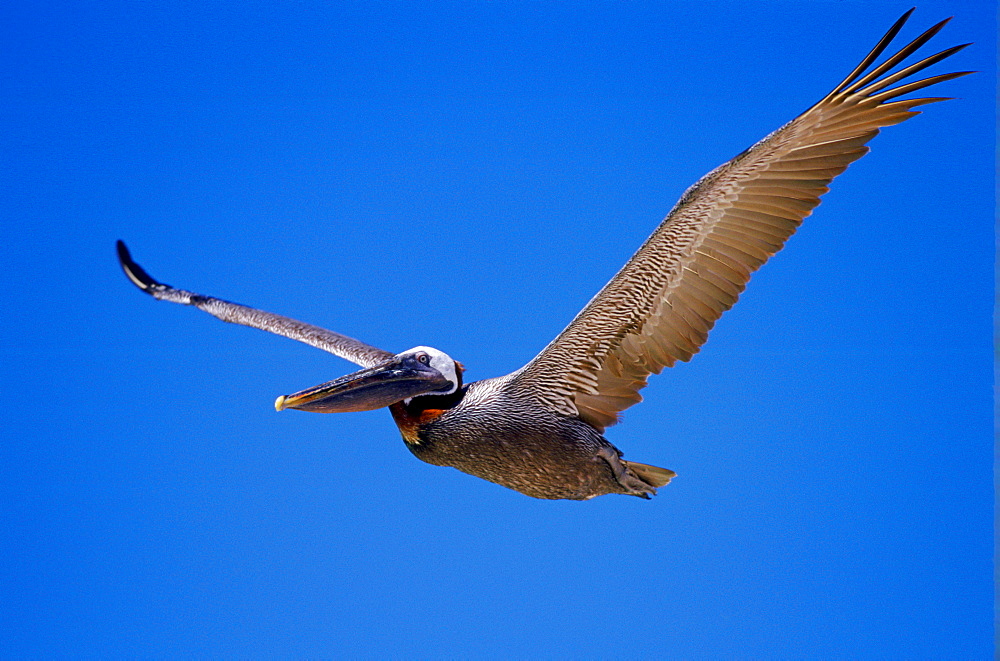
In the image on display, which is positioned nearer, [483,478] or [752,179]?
[752,179]

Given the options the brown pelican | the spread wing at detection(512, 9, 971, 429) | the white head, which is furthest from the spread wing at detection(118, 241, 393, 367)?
the spread wing at detection(512, 9, 971, 429)

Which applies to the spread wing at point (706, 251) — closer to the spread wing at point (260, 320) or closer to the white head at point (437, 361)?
the white head at point (437, 361)

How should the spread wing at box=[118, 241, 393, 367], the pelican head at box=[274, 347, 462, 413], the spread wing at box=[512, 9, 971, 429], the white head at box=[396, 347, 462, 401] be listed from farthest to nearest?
the spread wing at box=[118, 241, 393, 367] → the white head at box=[396, 347, 462, 401] → the pelican head at box=[274, 347, 462, 413] → the spread wing at box=[512, 9, 971, 429]

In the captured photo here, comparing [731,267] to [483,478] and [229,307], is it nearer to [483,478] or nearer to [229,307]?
[483,478]

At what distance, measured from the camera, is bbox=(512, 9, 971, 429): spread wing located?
4.90 meters

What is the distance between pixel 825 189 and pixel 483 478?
88.3 inches

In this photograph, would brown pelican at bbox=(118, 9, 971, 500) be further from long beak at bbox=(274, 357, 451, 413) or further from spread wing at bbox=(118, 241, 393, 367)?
spread wing at bbox=(118, 241, 393, 367)

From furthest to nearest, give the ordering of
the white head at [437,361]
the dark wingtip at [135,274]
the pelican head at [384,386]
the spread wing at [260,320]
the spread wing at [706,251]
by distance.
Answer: the dark wingtip at [135,274], the spread wing at [260,320], the white head at [437,361], the pelican head at [384,386], the spread wing at [706,251]

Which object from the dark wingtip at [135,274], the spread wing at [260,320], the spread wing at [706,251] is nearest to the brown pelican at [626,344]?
the spread wing at [706,251]

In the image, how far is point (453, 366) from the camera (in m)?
5.56

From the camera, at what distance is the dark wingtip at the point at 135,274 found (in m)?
8.20

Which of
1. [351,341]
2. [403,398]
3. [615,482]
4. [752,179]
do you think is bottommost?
[615,482]

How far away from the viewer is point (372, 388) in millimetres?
5363

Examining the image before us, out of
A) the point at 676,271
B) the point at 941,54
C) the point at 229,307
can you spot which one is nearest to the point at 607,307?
the point at 676,271
